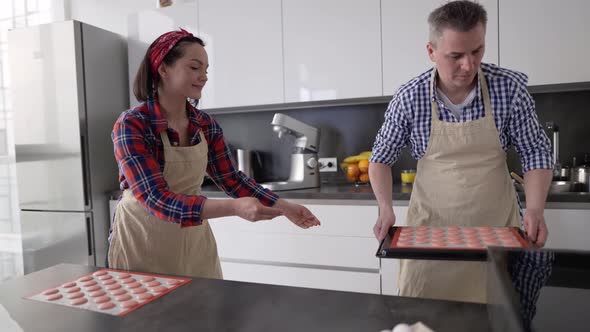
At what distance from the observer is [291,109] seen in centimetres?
289

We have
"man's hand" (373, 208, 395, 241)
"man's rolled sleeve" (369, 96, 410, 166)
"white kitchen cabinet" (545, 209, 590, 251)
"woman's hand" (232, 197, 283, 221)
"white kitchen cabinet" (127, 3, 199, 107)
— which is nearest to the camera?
"woman's hand" (232, 197, 283, 221)

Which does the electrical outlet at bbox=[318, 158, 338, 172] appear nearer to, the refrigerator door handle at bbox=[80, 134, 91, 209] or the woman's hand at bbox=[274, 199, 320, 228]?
the refrigerator door handle at bbox=[80, 134, 91, 209]

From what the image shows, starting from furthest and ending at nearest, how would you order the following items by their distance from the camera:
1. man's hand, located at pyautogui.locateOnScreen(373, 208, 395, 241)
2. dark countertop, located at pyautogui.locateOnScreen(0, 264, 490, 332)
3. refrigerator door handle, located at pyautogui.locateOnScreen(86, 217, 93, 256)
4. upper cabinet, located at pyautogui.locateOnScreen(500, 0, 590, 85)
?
refrigerator door handle, located at pyautogui.locateOnScreen(86, 217, 93, 256)
upper cabinet, located at pyautogui.locateOnScreen(500, 0, 590, 85)
man's hand, located at pyautogui.locateOnScreen(373, 208, 395, 241)
dark countertop, located at pyautogui.locateOnScreen(0, 264, 490, 332)

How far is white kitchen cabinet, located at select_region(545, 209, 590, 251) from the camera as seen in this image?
1868 mm

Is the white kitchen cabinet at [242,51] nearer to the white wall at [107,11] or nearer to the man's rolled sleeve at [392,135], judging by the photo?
the white wall at [107,11]

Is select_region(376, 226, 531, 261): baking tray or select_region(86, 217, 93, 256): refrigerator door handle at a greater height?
select_region(376, 226, 531, 261): baking tray

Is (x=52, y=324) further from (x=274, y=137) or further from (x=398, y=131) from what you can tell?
(x=274, y=137)

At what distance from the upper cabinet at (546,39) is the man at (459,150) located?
95cm

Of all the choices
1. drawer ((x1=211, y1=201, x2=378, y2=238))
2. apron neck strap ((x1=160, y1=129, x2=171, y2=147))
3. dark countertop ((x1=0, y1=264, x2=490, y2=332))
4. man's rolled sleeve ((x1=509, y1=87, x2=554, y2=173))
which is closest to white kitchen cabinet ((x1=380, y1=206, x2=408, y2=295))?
drawer ((x1=211, y1=201, x2=378, y2=238))

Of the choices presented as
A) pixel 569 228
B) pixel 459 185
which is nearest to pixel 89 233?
pixel 459 185

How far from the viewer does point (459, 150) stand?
4.56 feet

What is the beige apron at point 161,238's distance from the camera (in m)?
1.32

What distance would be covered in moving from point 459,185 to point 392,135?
0.25 m

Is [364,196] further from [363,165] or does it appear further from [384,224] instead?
[384,224]
